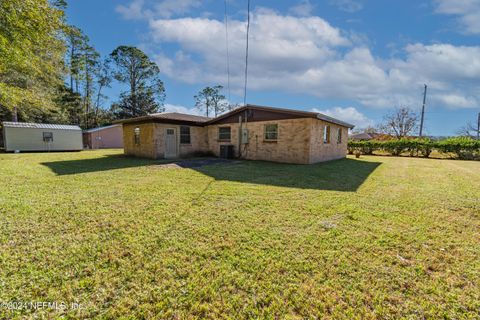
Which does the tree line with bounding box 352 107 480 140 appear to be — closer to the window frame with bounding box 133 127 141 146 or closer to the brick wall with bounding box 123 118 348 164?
the brick wall with bounding box 123 118 348 164

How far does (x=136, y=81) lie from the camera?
32.2 metres

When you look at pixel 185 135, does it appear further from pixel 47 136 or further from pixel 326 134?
pixel 47 136

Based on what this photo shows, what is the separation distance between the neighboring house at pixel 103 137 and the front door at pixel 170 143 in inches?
667

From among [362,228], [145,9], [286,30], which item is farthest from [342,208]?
[145,9]

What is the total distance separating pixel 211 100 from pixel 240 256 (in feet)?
132

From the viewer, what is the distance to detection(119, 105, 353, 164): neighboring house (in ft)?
35.2

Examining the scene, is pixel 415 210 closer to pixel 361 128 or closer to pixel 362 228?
pixel 362 228

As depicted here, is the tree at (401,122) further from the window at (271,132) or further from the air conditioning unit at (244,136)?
the air conditioning unit at (244,136)

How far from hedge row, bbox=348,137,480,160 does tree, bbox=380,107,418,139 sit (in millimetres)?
16234

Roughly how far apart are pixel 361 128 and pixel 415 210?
4999cm

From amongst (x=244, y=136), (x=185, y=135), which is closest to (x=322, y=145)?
(x=244, y=136)

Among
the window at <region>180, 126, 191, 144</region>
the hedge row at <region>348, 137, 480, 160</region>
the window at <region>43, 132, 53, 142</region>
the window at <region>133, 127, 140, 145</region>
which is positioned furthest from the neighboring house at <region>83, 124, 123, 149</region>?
the hedge row at <region>348, 137, 480, 160</region>

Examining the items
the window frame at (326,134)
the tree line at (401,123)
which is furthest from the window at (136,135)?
the tree line at (401,123)

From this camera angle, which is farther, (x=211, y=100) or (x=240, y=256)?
(x=211, y=100)
